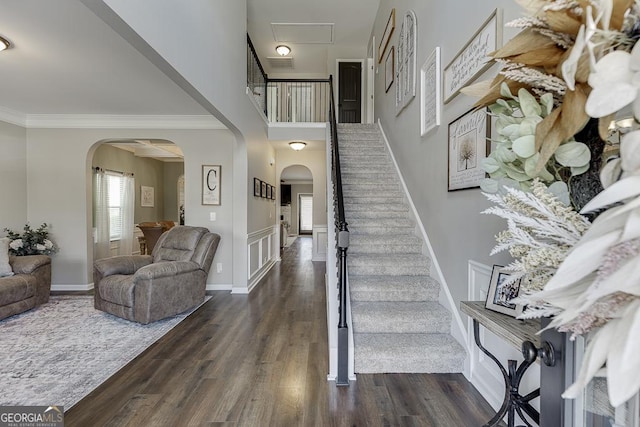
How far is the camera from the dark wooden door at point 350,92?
7336 mm

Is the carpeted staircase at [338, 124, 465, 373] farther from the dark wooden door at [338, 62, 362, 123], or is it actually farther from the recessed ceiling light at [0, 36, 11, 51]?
the recessed ceiling light at [0, 36, 11, 51]

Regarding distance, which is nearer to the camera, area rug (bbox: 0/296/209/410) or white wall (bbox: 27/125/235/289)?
area rug (bbox: 0/296/209/410)

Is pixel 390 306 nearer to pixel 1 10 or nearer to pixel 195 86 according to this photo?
pixel 195 86

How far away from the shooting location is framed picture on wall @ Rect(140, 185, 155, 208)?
7693mm

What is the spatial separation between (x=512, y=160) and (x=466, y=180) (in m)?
1.74

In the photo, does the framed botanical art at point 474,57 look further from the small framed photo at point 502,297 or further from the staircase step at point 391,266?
Result: the staircase step at point 391,266

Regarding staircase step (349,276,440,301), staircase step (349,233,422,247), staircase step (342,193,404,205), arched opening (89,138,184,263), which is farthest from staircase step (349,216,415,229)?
arched opening (89,138,184,263)

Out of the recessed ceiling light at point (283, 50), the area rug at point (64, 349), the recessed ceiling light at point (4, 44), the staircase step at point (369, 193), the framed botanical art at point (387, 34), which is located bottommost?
the area rug at point (64, 349)

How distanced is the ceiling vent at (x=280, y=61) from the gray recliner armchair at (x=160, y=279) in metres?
5.06

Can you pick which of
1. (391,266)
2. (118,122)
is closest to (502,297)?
(391,266)

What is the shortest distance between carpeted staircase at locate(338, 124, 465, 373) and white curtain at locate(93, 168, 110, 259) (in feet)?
15.9

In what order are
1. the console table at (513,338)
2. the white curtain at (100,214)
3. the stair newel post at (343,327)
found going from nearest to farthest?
1. the console table at (513,338)
2. the stair newel post at (343,327)
3. the white curtain at (100,214)

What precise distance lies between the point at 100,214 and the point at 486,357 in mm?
6730

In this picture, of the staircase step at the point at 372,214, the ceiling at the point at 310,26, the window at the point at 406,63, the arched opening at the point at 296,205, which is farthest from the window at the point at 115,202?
the arched opening at the point at 296,205
